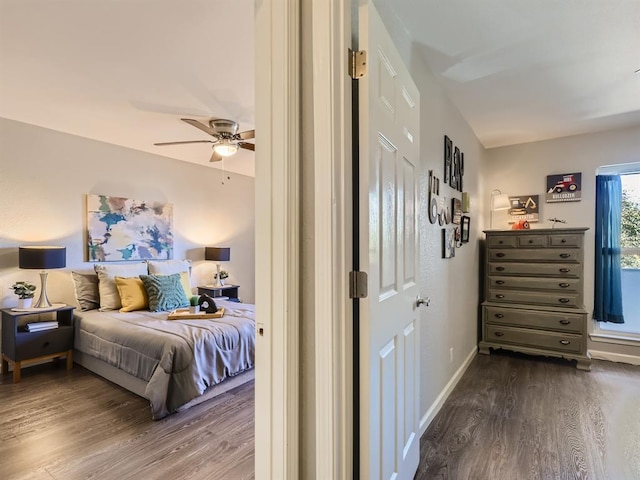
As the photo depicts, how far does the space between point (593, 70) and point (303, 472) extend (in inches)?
118

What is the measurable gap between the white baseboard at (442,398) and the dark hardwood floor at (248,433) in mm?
40

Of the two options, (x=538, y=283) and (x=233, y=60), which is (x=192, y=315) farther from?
(x=538, y=283)

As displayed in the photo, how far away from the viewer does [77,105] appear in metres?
2.80

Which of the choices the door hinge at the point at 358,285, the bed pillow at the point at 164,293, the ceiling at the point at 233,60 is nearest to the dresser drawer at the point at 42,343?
the bed pillow at the point at 164,293

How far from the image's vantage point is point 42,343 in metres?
3.05

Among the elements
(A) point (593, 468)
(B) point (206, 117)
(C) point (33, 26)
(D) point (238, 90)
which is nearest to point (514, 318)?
(A) point (593, 468)

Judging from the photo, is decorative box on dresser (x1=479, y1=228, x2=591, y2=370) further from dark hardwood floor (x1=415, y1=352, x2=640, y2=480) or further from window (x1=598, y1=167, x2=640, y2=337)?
window (x1=598, y1=167, x2=640, y2=337)

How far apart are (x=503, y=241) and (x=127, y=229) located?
4277mm

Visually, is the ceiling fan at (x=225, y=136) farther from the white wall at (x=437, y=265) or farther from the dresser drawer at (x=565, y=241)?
the dresser drawer at (x=565, y=241)

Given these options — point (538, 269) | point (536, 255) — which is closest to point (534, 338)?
point (538, 269)

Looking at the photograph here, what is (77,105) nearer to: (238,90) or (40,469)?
(238,90)

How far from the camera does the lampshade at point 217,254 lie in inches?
182

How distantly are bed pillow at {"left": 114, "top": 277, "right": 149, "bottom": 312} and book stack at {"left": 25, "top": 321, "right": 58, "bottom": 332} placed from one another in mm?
573

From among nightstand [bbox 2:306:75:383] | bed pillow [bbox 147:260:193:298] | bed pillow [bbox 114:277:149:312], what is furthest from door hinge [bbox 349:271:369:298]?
nightstand [bbox 2:306:75:383]
